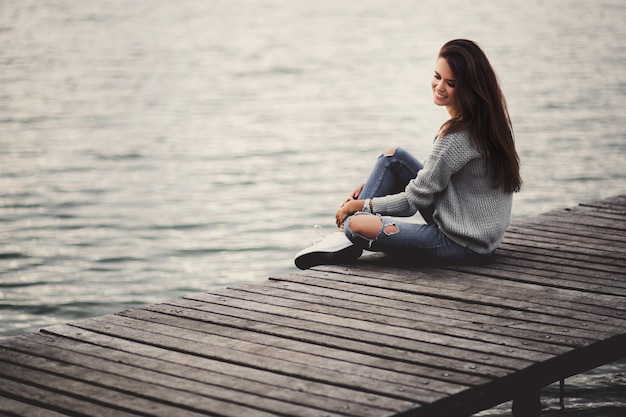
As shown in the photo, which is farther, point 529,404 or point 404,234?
point 404,234

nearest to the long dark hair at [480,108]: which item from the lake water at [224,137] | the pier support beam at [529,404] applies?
the pier support beam at [529,404]

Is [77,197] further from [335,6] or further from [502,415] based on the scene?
[335,6]

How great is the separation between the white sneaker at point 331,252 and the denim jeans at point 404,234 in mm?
109

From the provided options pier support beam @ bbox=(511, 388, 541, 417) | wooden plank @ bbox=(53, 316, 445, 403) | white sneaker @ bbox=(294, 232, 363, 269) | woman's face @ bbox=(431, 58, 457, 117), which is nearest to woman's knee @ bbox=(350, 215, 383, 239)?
white sneaker @ bbox=(294, 232, 363, 269)

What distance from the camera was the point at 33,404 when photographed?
155 inches

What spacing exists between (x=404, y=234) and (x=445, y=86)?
0.84 meters

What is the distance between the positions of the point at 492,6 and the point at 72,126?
24.4 metres

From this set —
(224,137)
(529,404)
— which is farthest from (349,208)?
(224,137)

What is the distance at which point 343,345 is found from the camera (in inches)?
177

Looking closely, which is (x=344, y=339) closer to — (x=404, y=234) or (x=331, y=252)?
(x=404, y=234)

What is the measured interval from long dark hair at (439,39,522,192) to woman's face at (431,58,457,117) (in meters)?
0.03

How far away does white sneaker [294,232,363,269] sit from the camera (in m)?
5.88

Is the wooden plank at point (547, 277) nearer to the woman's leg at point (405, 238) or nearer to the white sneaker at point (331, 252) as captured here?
the woman's leg at point (405, 238)

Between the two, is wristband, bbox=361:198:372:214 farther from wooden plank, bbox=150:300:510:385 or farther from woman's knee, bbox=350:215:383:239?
wooden plank, bbox=150:300:510:385
